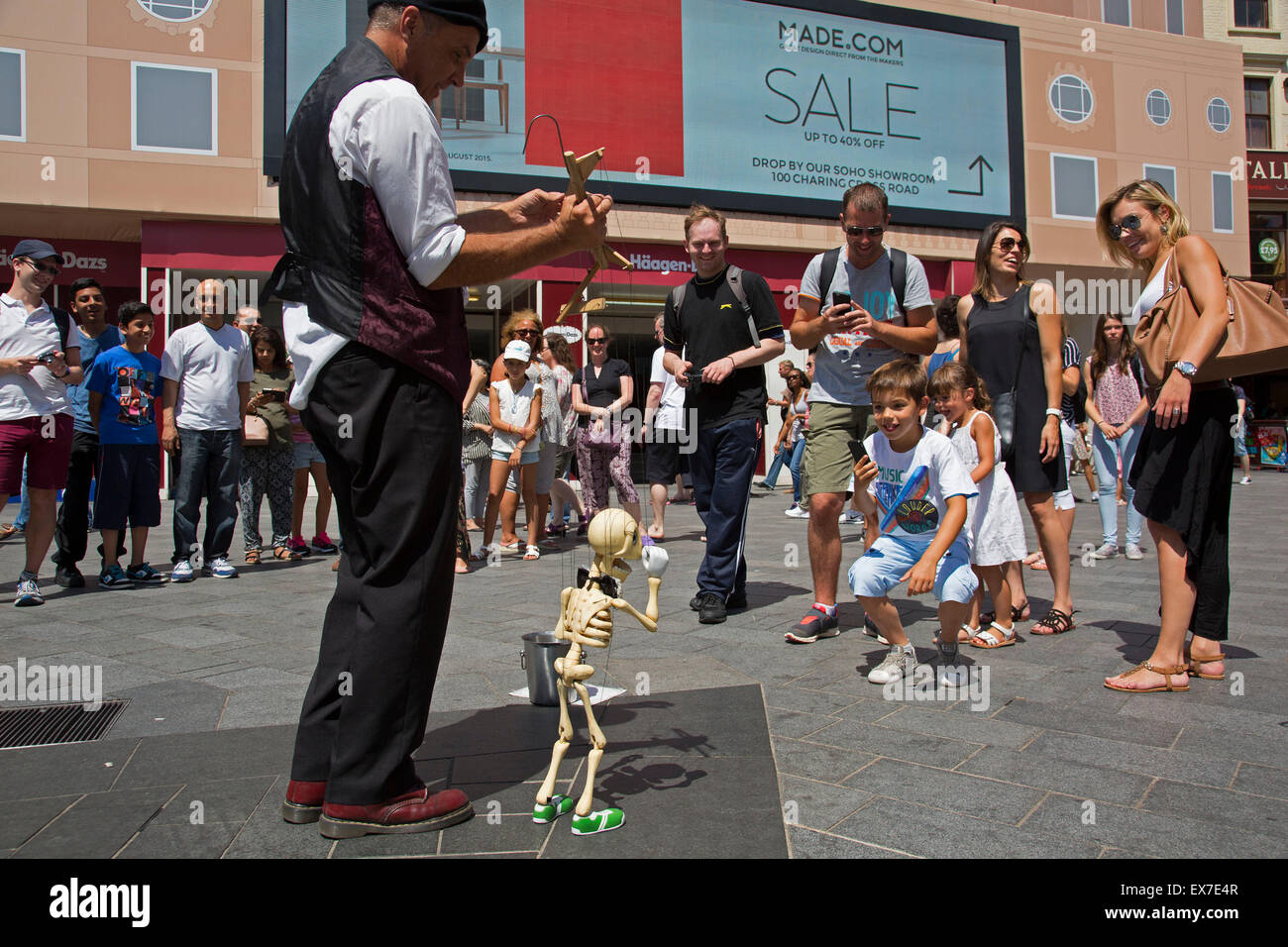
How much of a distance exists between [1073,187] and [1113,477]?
17.2 meters

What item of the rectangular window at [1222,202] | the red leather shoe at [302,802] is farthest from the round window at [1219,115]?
the red leather shoe at [302,802]

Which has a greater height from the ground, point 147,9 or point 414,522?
point 147,9

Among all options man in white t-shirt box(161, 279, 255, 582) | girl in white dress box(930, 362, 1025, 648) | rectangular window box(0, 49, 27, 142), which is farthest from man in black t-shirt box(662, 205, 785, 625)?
rectangular window box(0, 49, 27, 142)

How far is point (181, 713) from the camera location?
3.53 m

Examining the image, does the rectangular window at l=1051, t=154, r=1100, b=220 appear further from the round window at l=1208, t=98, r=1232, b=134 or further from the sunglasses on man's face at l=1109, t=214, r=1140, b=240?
the sunglasses on man's face at l=1109, t=214, r=1140, b=240

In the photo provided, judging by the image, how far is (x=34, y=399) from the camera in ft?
19.3

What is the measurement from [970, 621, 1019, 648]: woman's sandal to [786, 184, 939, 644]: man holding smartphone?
68cm

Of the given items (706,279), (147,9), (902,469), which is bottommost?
(902,469)

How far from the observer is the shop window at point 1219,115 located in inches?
955

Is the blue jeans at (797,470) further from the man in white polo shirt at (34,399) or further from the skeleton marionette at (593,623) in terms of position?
the skeleton marionette at (593,623)

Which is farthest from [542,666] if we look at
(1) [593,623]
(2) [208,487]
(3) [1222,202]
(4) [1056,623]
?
(3) [1222,202]

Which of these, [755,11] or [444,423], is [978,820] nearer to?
[444,423]
